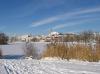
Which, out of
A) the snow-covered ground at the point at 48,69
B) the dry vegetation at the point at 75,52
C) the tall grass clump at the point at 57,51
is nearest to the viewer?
the snow-covered ground at the point at 48,69

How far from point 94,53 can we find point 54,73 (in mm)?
5723

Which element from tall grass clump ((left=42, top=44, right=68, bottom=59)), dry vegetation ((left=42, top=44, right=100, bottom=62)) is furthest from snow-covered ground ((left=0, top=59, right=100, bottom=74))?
tall grass clump ((left=42, top=44, right=68, bottom=59))

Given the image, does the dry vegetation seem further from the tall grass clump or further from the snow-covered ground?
the snow-covered ground

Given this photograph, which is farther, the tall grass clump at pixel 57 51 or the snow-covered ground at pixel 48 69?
the tall grass clump at pixel 57 51

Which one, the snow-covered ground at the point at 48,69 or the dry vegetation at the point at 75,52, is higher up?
the dry vegetation at the point at 75,52

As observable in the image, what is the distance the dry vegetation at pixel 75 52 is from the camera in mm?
13409

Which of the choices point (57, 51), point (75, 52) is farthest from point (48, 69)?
point (57, 51)

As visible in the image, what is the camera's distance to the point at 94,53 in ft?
44.3

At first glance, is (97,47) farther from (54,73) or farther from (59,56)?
(54,73)

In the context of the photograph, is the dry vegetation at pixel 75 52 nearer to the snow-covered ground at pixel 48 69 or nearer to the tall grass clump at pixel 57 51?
the tall grass clump at pixel 57 51

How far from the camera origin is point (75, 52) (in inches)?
551

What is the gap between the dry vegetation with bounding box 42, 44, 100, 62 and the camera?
1341 centimetres

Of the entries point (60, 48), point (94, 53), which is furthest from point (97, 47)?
point (60, 48)

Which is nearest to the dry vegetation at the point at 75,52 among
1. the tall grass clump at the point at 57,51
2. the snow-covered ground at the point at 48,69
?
the tall grass clump at the point at 57,51
